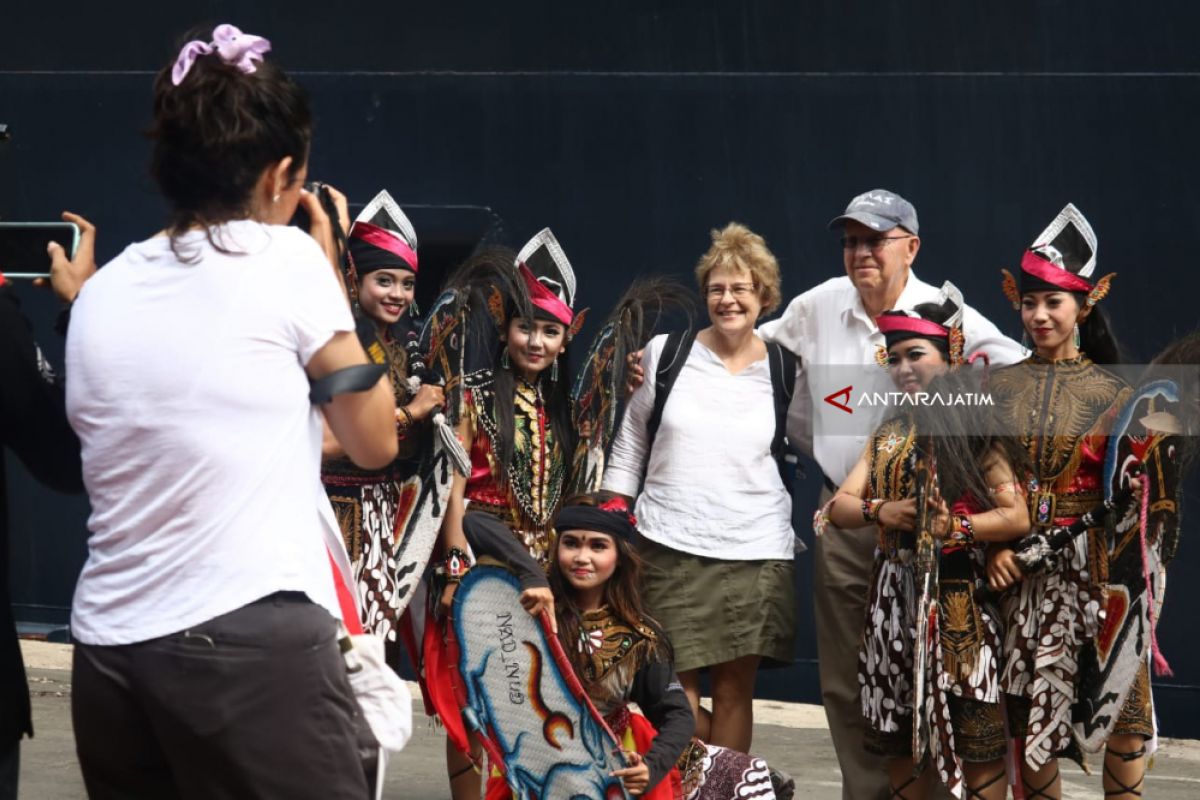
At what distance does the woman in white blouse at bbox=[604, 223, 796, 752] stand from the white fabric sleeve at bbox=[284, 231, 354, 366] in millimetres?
2884

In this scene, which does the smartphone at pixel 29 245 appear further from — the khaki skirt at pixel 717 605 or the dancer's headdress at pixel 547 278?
the khaki skirt at pixel 717 605

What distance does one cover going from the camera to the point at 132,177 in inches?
320

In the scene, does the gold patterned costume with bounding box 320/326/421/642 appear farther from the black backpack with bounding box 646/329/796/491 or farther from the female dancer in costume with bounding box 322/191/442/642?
the black backpack with bounding box 646/329/796/491

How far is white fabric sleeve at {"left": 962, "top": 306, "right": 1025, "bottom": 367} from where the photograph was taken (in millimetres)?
5207

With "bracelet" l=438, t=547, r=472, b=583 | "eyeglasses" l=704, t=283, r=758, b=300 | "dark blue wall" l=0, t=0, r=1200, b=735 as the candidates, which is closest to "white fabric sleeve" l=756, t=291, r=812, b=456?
"eyeglasses" l=704, t=283, r=758, b=300

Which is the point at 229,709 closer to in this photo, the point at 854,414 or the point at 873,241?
the point at 854,414

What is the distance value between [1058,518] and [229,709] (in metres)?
2.94

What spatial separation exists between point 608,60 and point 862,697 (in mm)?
3625

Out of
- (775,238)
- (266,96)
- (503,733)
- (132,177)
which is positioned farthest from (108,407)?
(132,177)

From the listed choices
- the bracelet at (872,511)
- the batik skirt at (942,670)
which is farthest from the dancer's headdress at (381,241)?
the batik skirt at (942,670)

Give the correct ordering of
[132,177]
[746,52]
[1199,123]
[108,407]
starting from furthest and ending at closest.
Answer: [132,177], [746,52], [1199,123], [108,407]

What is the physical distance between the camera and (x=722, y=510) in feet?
17.5

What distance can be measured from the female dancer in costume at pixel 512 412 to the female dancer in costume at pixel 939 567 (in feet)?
2.69

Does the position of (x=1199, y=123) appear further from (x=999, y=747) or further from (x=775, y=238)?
(x=999, y=747)
